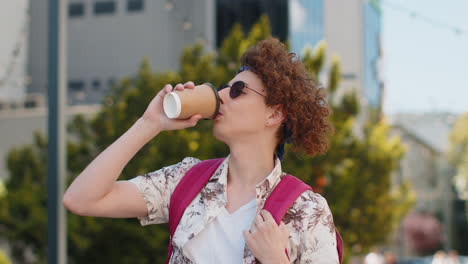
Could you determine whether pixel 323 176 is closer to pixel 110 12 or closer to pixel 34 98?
pixel 34 98

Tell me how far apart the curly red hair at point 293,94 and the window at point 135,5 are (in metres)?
25.9

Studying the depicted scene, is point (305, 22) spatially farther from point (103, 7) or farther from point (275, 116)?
point (275, 116)

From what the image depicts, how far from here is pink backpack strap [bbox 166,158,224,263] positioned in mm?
2072

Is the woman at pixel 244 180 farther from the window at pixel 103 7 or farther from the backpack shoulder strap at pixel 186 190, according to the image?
the window at pixel 103 7

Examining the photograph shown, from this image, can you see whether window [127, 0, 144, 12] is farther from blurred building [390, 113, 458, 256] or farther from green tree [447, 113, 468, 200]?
blurred building [390, 113, 458, 256]

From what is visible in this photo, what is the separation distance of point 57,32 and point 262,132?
2.52m

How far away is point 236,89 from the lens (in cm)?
211

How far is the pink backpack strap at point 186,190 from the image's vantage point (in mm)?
2072

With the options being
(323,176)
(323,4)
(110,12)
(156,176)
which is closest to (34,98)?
(110,12)

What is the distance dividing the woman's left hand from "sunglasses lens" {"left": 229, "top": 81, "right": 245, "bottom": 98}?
0.46 meters

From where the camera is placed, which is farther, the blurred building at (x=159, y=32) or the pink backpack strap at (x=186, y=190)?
the blurred building at (x=159, y=32)

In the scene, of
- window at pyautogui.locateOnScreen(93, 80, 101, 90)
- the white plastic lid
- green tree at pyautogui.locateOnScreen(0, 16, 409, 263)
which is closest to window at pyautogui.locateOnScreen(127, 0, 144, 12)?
window at pyautogui.locateOnScreen(93, 80, 101, 90)

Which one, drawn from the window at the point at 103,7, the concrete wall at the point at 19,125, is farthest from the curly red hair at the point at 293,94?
the window at the point at 103,7

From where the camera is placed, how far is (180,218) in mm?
2057
